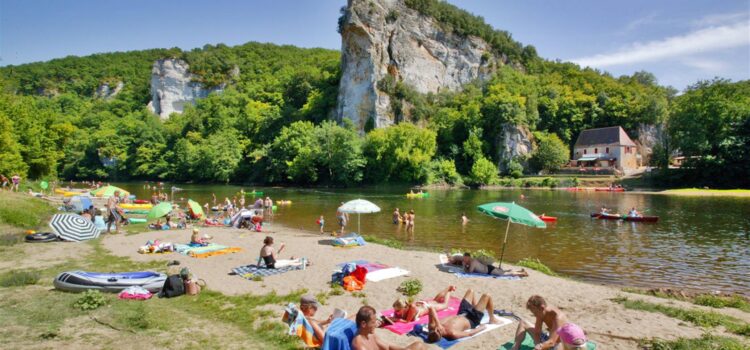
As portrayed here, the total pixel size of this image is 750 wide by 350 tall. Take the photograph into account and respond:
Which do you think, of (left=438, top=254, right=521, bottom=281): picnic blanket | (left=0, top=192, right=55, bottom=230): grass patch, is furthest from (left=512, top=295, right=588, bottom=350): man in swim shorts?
(left=0, top=192, right=55, bottom=230): grass patch

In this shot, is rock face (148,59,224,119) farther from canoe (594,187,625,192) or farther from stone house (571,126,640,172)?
canoe (594,187,625,192)

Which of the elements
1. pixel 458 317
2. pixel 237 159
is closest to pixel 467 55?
pixel 237 159

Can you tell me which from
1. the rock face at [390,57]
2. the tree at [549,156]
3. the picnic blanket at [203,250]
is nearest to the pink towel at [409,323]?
the picnic blanket at [203,250]

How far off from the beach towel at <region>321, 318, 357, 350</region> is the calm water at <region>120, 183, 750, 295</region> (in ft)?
35.3

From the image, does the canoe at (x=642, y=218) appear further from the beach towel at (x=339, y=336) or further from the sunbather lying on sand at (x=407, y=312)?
the beach towel at (x=339, y=336)

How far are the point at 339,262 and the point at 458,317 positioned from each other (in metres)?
7.08

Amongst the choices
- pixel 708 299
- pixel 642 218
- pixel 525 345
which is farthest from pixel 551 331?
pixel 642 218

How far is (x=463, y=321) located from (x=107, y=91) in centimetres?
15012

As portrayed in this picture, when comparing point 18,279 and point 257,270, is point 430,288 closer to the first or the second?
point 257,270

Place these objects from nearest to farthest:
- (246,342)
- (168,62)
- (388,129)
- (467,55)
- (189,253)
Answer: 1. (246,342)
2. (189,253)
3. (388,129)
4. (467,55)
5. (168,62)

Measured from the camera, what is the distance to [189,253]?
632 inches

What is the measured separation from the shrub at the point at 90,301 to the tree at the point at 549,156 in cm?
7199

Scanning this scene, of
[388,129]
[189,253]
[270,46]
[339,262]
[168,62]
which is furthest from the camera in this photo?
[270,46]

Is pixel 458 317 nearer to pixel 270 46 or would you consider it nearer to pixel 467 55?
pixel 467 55
